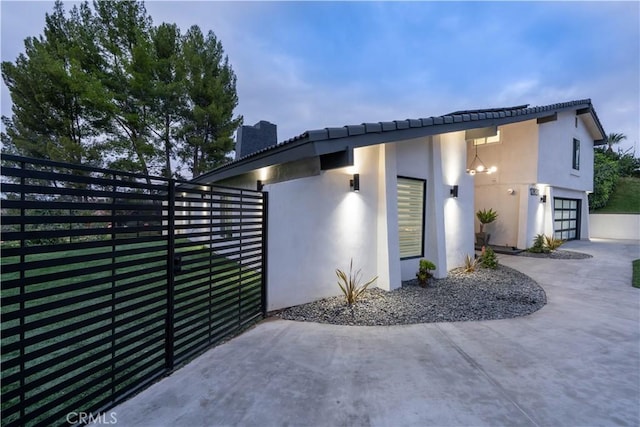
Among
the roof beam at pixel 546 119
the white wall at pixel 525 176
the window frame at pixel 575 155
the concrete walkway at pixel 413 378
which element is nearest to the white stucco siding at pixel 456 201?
the concrete walkway at pixel 413 378

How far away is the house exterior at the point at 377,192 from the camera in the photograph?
516 centimetres

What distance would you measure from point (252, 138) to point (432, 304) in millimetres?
8737

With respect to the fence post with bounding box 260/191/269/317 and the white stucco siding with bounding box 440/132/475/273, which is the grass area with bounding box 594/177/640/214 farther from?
the fence post with bounding box 260/191/269/317

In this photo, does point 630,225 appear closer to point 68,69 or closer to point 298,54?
point 298,54

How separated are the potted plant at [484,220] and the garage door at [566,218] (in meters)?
4.46

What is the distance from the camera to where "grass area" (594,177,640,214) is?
17.5m

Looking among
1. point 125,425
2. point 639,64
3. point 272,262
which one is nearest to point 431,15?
point 639,64

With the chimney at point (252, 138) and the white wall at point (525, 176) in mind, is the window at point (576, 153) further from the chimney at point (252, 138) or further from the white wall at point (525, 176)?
the chimney at point (252, 138)

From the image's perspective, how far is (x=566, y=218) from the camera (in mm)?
15492

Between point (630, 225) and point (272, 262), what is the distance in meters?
22.6

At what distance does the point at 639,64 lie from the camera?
14.6 metres

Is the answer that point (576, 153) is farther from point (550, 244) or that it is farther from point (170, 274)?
point (170, 274)

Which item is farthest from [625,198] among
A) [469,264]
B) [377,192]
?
[377,192]

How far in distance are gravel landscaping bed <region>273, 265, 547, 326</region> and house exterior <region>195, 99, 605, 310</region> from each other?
35cm
